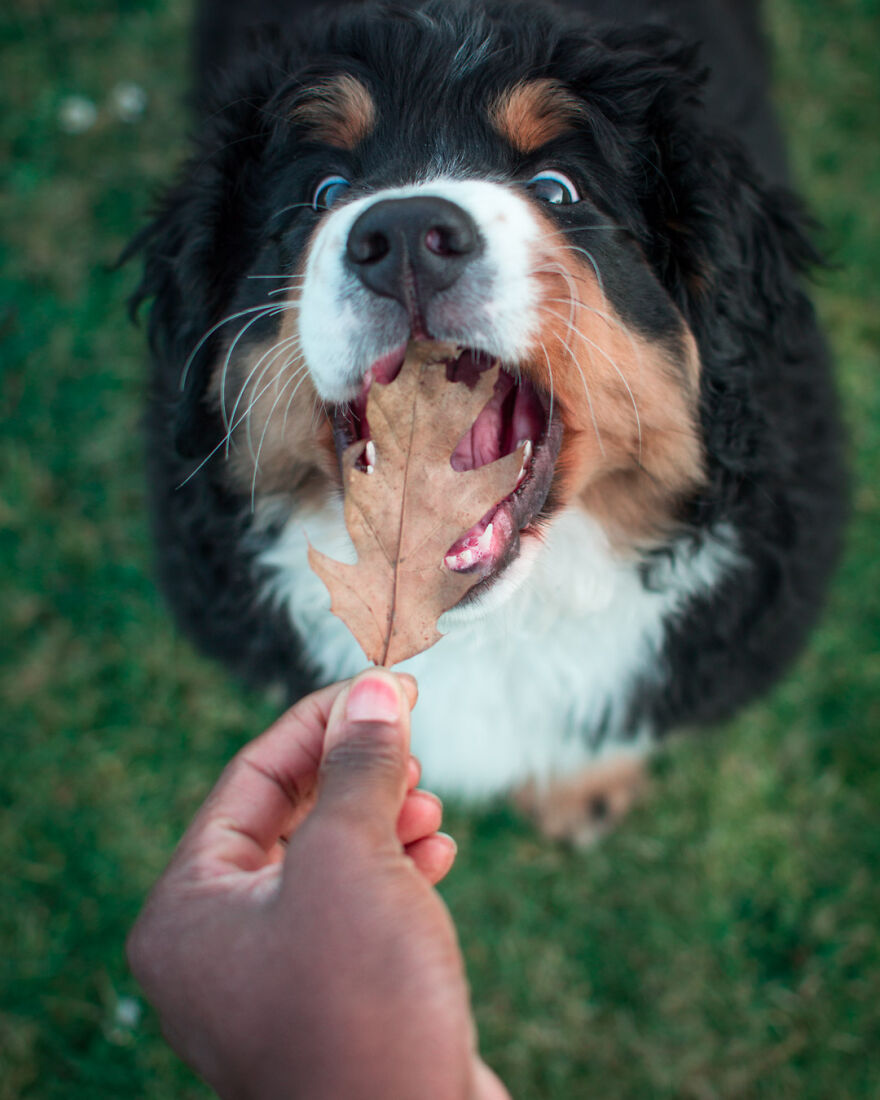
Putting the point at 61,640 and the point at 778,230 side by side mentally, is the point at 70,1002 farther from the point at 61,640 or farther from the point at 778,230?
the point at 778,230

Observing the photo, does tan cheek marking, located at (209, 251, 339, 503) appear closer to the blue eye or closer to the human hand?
the blue eye

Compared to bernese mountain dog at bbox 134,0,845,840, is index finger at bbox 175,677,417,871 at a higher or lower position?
lower

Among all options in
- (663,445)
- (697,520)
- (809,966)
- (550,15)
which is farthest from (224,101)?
(809,966)

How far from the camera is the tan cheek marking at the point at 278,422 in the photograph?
169 cm

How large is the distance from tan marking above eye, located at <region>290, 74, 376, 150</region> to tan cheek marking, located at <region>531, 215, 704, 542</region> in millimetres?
461

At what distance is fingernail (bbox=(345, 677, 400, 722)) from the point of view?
114 centimetres

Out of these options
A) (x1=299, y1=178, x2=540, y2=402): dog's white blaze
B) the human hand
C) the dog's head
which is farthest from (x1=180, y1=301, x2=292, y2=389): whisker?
the human hand

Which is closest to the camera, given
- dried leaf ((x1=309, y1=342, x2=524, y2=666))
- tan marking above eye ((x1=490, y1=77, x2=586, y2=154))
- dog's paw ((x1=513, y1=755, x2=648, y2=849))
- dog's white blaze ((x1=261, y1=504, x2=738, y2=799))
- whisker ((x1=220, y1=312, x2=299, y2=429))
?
dried leaf ((x1=309, y1=342, x2=524, y2=666))

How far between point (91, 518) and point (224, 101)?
194 centimetres

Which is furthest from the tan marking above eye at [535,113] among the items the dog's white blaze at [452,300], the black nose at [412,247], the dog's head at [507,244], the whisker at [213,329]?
the whisker at [213,329]

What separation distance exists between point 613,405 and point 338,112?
80 cm

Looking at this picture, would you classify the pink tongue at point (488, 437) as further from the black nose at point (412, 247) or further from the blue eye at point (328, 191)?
the blue eye at point (328, 191)

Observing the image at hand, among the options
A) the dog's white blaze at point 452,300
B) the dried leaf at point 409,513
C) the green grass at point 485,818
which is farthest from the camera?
the green grass at point 485,818

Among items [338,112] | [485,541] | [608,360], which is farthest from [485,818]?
[338,112]
